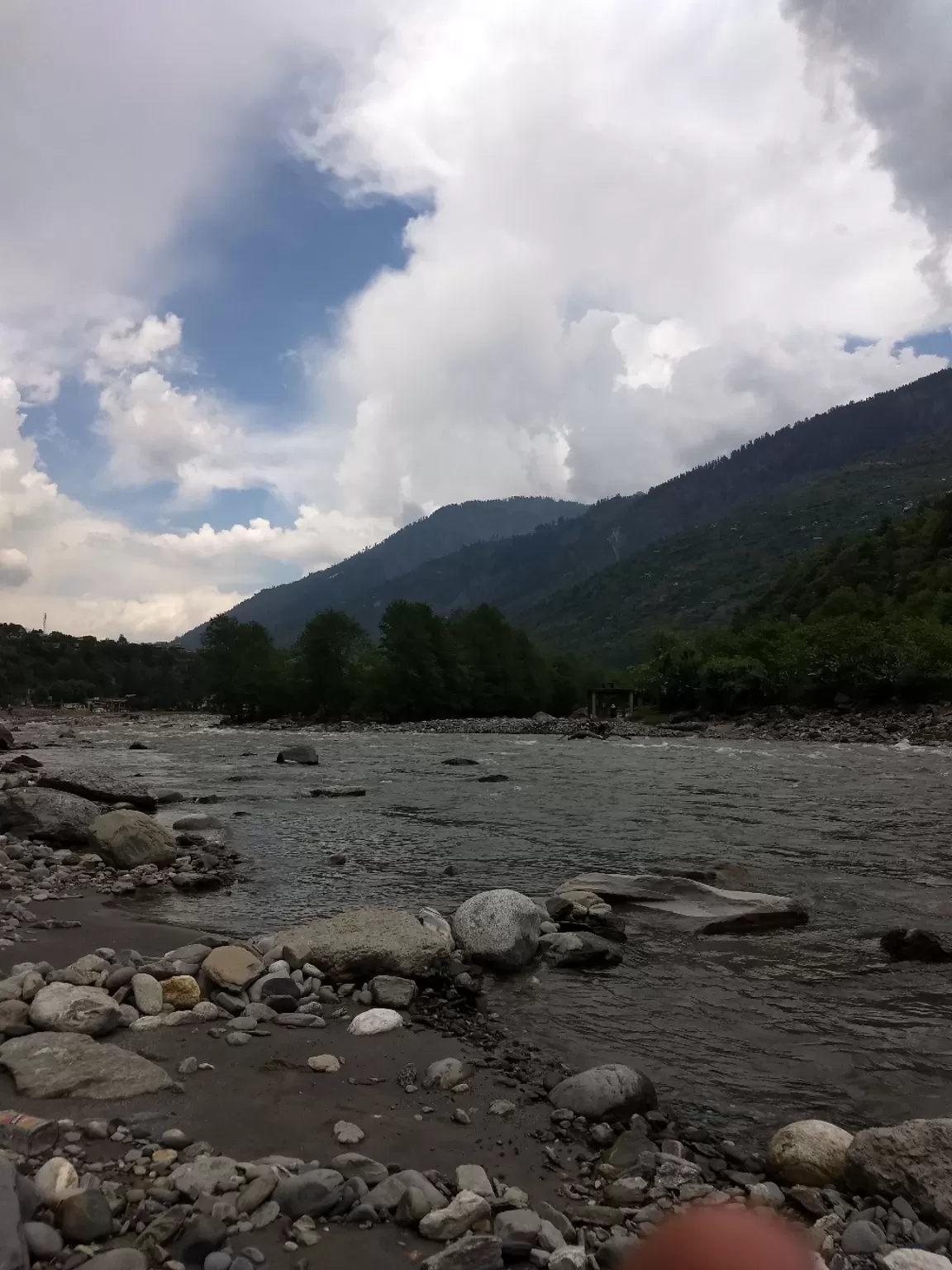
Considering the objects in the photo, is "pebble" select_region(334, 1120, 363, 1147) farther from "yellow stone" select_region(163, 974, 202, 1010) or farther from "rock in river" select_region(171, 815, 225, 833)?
"rock in river" select_region(171, 815, 225, 833)

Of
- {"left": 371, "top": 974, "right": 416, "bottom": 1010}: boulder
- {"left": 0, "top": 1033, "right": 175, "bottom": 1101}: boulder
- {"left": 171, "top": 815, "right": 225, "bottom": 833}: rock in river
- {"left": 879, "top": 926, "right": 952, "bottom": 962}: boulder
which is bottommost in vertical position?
{"left": 879, "top": 926, "right": 952, "bottom": 962}: boulder

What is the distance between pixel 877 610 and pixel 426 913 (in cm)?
9067

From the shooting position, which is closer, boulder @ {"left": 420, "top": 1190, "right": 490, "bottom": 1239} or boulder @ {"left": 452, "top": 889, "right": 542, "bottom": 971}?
boulder @ {"left": 420, "top": 1190, "right": 490, "bottom": 1239}

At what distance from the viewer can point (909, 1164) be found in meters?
4.59

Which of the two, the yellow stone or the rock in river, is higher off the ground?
the yellow stone

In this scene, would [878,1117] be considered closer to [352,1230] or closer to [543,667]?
[352,1230]

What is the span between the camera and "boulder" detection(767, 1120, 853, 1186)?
4.82 meters

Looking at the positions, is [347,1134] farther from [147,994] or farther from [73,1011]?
[147,994]

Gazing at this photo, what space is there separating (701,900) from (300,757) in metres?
28.1

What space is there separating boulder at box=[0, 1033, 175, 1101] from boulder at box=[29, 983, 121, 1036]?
308mm

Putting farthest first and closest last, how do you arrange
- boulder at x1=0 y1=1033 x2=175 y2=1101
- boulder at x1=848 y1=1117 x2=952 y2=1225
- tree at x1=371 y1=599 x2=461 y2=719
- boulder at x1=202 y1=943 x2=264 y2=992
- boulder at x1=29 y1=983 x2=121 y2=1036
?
tree at x1=371 y1=599 x2=461 y2=719 < boulder at x1=202 y1=943 x2=264 y2=992 < boulder at x1=29 y1=983 x2=121 y2=1036 < boulder at x1=0 y1=1033 x2=175 y2=1101 < boulder at x1=848 y1=1117 x2=952 y2=1225

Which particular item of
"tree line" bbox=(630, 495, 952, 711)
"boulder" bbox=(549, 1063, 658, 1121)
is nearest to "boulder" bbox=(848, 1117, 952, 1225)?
"boulder" bbox=(549, 1063, 658, 1121)

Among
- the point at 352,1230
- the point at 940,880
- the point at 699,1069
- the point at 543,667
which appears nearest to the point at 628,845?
the point at 940,880

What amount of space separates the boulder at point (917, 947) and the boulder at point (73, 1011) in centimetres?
812
